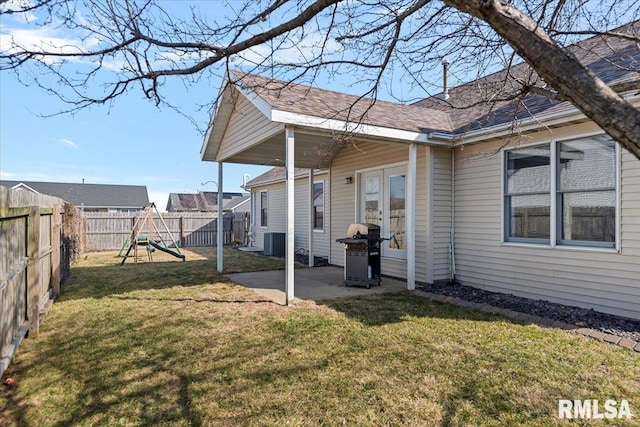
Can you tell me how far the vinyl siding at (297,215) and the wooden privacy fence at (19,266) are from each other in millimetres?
6998

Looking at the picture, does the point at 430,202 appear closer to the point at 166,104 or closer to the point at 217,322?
the point at 217,322

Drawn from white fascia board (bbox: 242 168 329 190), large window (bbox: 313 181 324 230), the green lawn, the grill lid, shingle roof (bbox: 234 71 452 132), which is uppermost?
shingle roof (bbox: 234 71 452 132)

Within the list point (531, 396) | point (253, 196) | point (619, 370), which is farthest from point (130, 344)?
point (253, 196)

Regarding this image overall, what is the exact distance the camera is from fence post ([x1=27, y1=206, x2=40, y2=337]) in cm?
420

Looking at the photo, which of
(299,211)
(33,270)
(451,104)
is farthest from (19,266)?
(299,211)

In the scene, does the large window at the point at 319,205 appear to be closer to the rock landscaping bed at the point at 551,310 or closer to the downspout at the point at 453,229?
the downspout at the point at 453,229

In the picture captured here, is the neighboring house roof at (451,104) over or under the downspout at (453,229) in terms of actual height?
over

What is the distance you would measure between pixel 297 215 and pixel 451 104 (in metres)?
8.35

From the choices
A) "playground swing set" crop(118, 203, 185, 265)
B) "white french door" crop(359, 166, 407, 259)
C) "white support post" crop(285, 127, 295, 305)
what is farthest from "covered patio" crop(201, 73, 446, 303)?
"playground swing set" crop(118, 203, 185, 265)

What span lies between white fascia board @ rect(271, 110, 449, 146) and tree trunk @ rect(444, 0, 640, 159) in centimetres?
348

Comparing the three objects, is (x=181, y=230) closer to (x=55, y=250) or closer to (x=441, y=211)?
(x=55, y=250)

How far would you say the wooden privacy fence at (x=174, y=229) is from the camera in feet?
50.1

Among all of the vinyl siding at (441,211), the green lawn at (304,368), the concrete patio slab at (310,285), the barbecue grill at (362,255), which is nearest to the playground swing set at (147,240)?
the concrete patio slab at (310,285)

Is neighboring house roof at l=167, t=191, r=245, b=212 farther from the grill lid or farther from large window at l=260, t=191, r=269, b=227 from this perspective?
the grill lid
